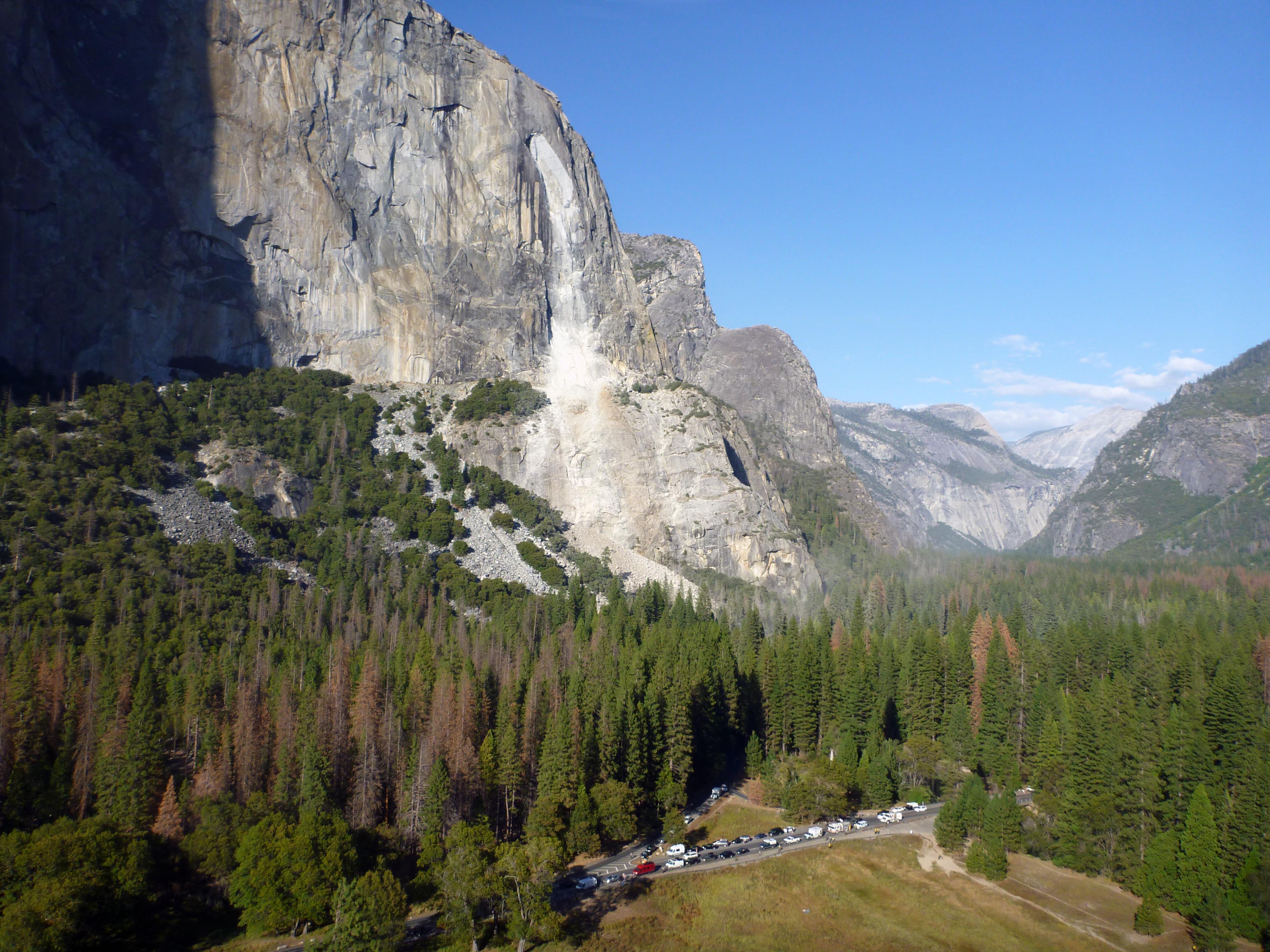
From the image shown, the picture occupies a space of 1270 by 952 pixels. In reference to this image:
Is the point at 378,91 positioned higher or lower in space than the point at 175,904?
higher

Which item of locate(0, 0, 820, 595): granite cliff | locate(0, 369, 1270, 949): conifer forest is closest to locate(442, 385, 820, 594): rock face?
locate(0, 0, 820, 595): granite cliff

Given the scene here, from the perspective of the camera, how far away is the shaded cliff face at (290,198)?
137500 mm

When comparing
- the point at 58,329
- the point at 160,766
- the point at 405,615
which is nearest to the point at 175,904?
the point at 160,766

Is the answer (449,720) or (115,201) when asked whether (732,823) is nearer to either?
(449,720)

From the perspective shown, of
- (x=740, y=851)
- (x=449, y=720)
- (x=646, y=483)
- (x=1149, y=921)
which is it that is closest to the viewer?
(x=1149, y=921)

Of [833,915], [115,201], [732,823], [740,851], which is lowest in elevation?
[833,915]

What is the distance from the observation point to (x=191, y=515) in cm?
11394

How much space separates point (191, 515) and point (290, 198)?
212 ft

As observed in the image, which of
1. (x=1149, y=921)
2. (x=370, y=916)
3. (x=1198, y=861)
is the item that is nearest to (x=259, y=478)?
(x=370, y=916)

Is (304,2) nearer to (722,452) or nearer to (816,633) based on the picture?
(722,452)

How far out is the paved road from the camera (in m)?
57.8

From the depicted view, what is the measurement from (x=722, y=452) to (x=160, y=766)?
386 ft

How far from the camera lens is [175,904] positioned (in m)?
51.6

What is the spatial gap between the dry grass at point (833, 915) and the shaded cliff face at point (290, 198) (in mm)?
121950
